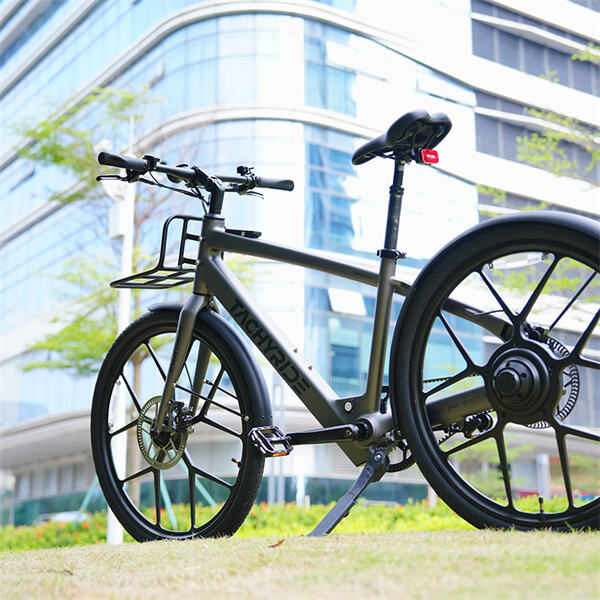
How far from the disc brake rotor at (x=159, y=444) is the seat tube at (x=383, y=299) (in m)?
0.52

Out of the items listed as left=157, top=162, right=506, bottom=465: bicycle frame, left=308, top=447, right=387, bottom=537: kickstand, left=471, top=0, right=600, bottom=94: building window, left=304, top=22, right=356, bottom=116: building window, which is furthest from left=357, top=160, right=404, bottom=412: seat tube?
left=304, top=22, right=356, bottom=116: building window

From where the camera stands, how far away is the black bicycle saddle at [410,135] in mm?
1896

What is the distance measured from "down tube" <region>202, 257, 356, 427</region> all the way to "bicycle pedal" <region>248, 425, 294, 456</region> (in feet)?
0.31

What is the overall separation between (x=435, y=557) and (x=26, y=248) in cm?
1667

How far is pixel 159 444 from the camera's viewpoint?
221cm

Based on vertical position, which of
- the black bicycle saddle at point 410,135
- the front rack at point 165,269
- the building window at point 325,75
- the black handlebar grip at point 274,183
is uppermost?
the building window at point 325,75

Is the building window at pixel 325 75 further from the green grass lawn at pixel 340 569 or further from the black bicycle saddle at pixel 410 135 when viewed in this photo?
the green grass lawn at pixel 340 569

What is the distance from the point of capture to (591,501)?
1.53 meters

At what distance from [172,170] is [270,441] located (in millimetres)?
728

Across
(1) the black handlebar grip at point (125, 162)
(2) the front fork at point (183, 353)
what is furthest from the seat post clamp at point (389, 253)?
(1) the black handlebar grip at point (125, 162)

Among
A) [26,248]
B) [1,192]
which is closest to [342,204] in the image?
[26,248]

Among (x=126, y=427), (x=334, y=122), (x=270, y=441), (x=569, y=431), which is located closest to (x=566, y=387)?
(x=569, y=431)

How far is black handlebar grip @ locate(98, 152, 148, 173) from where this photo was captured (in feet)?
6.92

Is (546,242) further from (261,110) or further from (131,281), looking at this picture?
(261,110)
